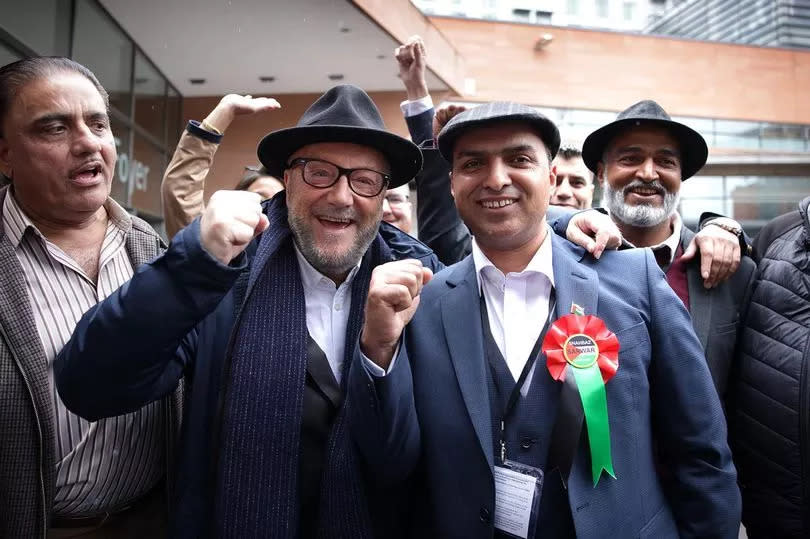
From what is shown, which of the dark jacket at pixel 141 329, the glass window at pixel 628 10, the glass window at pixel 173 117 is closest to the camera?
the dark jacket at pixel 141 329

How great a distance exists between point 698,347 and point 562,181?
2109mm

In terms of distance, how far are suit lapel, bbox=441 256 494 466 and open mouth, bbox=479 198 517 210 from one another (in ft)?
0.70

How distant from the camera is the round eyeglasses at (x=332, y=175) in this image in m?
2.07

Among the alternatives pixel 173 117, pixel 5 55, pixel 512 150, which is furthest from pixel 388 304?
pixel 173 117

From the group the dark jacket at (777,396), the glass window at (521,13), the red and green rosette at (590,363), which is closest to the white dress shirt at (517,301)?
the red and green rosette at (590,363)

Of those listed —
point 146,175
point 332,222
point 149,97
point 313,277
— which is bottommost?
point 313,277

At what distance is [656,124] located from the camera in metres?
2.46

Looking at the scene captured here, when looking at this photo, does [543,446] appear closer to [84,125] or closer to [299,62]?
[84,125]

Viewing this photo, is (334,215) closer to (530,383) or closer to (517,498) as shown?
(530,383)

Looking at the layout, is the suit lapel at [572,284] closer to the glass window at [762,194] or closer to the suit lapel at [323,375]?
the suit lapel at [323,375]

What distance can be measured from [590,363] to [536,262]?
412 millimetres

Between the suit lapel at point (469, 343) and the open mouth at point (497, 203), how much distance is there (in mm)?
213

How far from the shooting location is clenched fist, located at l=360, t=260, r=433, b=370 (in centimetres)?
160

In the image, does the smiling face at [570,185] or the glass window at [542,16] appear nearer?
the smiling face at [570,185]
